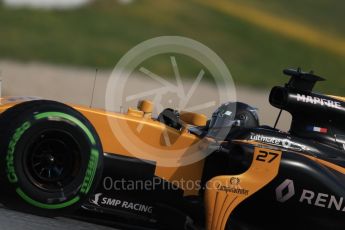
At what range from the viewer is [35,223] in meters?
4.94

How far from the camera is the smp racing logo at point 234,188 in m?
5.15

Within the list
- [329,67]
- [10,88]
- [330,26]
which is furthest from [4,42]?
[330,26]

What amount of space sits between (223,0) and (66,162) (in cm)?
1739

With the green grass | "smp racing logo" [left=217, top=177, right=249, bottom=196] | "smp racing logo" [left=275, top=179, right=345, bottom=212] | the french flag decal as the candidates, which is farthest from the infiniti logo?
the green grass

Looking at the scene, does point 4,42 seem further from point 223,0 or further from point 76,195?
point 76,195

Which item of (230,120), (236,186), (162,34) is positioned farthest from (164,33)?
(236,186)

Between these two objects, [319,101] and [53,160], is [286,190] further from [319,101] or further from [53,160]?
[53,160]

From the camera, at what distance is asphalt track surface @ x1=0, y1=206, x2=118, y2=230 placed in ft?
15.7

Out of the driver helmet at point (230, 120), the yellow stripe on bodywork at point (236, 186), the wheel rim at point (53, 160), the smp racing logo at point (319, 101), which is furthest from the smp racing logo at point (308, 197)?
the wheel rim at point (53, 160)

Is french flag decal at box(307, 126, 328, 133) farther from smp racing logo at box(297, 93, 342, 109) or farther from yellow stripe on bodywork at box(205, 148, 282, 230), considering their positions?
yellow stripe on bodywork at box(205, 148, 282, 230)

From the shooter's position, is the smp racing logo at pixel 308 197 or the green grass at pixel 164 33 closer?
the smp racing logo at pixel 308 197

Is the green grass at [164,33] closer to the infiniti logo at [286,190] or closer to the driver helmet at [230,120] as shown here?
the driver helmet at [230,120]

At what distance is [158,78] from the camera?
A: 16.7 m

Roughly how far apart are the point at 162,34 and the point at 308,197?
14.4 metres
